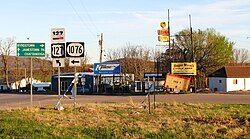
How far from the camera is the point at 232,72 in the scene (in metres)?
71.6

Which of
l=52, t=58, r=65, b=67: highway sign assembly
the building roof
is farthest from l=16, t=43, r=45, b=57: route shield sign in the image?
the building roof

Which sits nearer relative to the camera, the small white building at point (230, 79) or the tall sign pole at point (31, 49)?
the tall sign pole at point (31, 49)

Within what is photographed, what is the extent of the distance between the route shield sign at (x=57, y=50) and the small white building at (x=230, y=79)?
52.5m

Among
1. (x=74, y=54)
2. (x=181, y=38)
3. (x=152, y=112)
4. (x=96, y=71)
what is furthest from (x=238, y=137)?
(x=181, y=38)

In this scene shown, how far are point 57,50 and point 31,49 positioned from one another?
Answer: 2.15 metres

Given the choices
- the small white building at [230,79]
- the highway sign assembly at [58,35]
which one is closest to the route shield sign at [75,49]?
the highway sign assembly at [58,35]

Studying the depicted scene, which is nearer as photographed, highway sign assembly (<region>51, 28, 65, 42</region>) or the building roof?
highway sign assembly (<region>51, 28, 65, 42</region>)

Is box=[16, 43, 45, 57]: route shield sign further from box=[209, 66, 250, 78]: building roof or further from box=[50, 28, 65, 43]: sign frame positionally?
box=[209, 66, 250, 78]: building roof

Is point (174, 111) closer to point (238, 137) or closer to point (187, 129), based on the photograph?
point (187, 129)

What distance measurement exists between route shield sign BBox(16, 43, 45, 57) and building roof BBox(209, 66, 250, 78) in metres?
52.0

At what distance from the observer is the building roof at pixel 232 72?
233ft

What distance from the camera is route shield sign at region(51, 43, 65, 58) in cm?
2044

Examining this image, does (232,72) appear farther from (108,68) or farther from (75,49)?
(75,49)

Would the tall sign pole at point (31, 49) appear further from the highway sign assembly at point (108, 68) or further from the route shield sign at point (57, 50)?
the highway sign assembly at point (108, 68)
